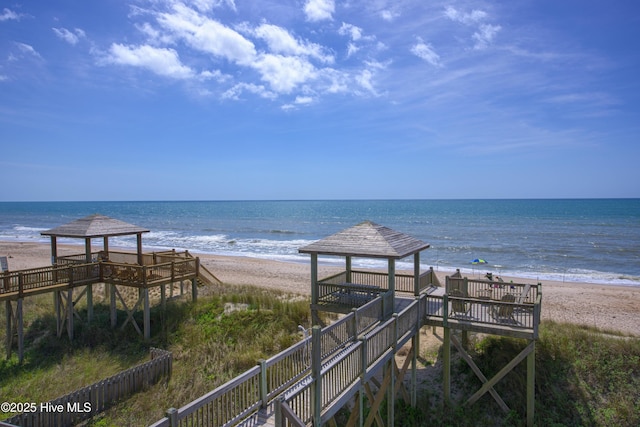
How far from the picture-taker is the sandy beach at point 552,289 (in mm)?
19266

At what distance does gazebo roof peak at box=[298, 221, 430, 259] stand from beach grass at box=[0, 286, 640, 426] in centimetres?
405

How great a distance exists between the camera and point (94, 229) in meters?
17.1

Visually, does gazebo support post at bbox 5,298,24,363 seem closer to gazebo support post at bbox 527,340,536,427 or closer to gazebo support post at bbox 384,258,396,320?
gazebo support post at bbox 384,258,396,320

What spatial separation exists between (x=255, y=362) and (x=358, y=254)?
16.2 feet

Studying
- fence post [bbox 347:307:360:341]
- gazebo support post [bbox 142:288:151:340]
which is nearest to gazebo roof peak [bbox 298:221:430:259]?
fence post [bbox 347:307:360:341]

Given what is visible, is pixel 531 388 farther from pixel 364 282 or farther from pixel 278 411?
pixel 278 411

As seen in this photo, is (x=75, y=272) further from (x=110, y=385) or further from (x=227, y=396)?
(x=227, y=396)

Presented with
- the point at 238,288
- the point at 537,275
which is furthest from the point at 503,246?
the point at 238,288

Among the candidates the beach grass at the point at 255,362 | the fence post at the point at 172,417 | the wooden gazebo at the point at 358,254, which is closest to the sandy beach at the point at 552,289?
the beach grass at the point at 255,362

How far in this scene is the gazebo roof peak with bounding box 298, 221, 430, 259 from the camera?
431 inches

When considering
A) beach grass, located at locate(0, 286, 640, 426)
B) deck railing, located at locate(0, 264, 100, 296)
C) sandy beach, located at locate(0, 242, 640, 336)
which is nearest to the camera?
beach grass, located at locate(0, 286, 640, 426)

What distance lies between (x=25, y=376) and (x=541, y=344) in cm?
1592

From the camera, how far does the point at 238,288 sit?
19.4 metres

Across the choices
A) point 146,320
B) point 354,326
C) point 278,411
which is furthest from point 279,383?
point 146,320
